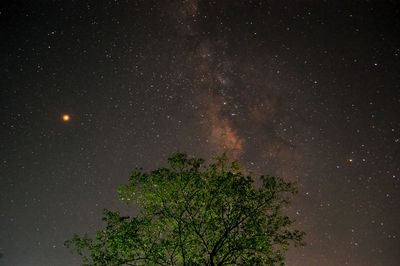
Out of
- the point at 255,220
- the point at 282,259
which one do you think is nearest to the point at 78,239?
the point at 255,220

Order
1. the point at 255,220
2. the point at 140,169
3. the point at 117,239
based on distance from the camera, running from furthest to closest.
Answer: the point at 140,169 → the point at 255,220 → the point at 117,239

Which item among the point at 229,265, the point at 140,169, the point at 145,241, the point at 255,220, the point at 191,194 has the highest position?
the point at 140,169

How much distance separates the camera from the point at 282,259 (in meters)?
14.5

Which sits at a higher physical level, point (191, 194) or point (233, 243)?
point (191, 194)

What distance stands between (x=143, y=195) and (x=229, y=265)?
619cm

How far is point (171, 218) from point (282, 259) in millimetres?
6497

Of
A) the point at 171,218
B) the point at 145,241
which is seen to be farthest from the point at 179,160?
the point at 145,241

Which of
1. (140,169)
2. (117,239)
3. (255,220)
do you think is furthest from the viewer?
(140,169)

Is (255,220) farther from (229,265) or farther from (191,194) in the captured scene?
(191,194)

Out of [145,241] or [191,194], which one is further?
[191,194]

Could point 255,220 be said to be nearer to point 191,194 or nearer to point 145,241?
point 191,194

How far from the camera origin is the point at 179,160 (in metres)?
15.8

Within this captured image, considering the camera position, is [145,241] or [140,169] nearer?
[145,241]

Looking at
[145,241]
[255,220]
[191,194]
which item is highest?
[191,194]
